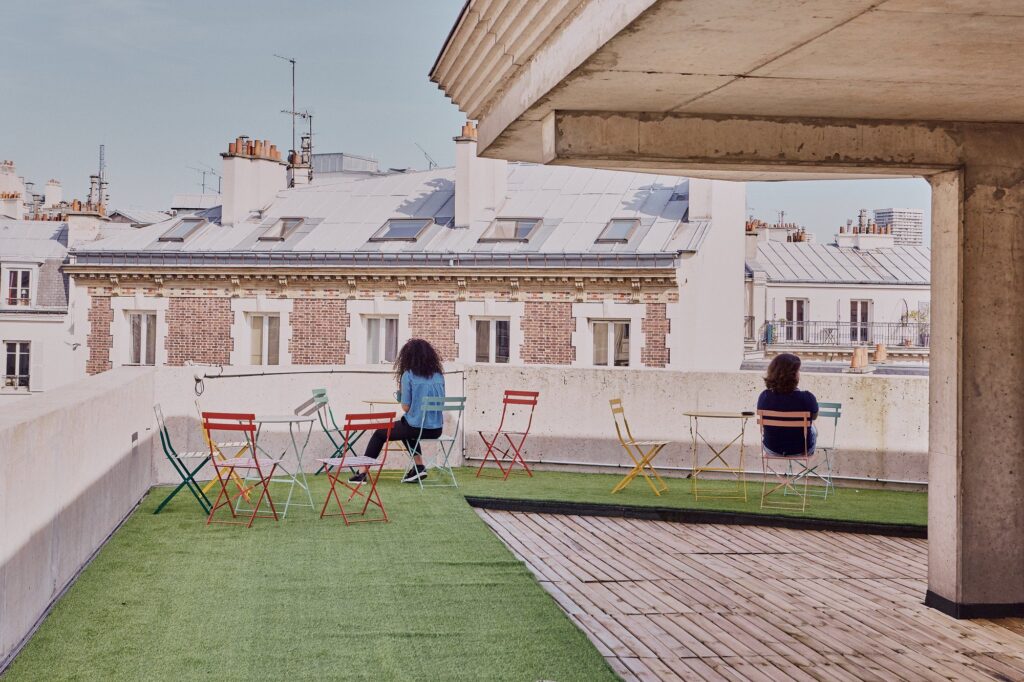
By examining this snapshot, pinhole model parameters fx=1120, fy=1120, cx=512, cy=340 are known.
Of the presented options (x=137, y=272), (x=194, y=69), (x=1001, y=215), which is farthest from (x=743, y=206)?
(x=194, y=69)

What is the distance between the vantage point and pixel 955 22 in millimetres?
3840

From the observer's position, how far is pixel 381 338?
23188mm

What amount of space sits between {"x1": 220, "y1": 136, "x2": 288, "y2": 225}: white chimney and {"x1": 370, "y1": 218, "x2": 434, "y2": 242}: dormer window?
144 inches

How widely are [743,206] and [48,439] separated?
20197mm

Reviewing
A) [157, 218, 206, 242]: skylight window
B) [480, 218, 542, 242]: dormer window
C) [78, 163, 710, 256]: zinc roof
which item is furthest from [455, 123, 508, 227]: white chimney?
[157, 218, 206, 242]: skylight window

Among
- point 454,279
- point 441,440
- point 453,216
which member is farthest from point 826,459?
point 453,216

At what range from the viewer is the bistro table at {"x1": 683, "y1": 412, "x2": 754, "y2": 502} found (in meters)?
10.8

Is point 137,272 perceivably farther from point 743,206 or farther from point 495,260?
point 743,206

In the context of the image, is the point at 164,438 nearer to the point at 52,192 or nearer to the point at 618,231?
the point at 618,231

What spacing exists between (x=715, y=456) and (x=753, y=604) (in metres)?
5.30

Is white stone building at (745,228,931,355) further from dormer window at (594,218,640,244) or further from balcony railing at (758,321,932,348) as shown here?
dormer window at (594,218,640,244)

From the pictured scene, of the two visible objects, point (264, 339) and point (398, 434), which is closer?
point (398, 434)

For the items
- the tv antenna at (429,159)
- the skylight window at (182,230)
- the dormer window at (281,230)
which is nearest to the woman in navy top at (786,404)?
the dormer window at (281,230)

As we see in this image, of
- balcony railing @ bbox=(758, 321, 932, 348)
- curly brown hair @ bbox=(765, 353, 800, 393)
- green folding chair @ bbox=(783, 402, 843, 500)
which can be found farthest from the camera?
balcony railing @ bbox=(758, 321, 932, 348)
